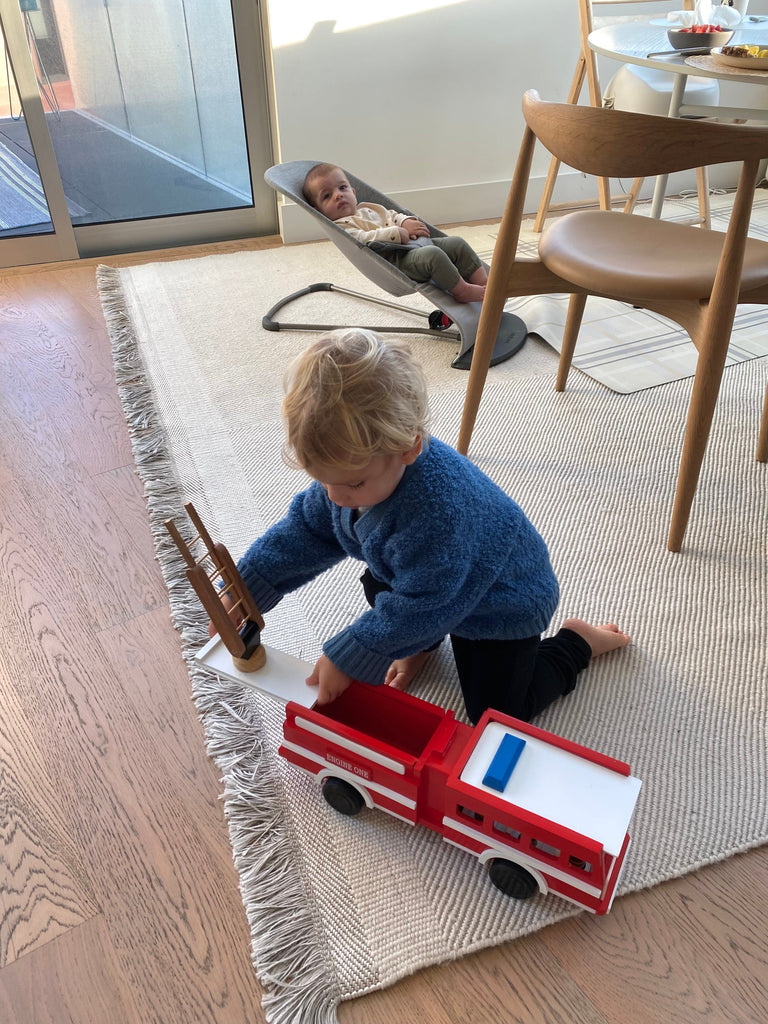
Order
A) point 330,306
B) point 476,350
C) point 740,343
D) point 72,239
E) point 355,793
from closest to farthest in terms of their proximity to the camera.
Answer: point 355,793 → point 476,350 → point 740,343 → point 330,306 → point 72,239

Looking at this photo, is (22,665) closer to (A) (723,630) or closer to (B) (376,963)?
(B) (376,963)

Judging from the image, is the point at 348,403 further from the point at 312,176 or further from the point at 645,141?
the point at 312,176

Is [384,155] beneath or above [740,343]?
above

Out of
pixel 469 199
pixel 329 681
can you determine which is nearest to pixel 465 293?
pixel 469 199

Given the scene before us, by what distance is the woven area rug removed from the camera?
894 millimetres

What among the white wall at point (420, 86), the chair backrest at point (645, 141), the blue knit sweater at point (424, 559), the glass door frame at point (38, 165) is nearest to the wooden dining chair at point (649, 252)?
the chair backrest at point (645, 141)

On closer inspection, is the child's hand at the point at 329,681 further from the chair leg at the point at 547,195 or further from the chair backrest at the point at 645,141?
the chair leg at the point at 547,195

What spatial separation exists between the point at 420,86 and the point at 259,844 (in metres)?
2.60

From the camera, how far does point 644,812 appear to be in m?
0.98

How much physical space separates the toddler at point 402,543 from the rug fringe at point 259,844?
18 cm

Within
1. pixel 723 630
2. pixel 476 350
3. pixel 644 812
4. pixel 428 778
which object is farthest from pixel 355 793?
pixel 476 350

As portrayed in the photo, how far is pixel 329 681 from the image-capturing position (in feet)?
3.09

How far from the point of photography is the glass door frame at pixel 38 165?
230cm

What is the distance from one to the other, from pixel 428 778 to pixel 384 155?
2.50 meters
